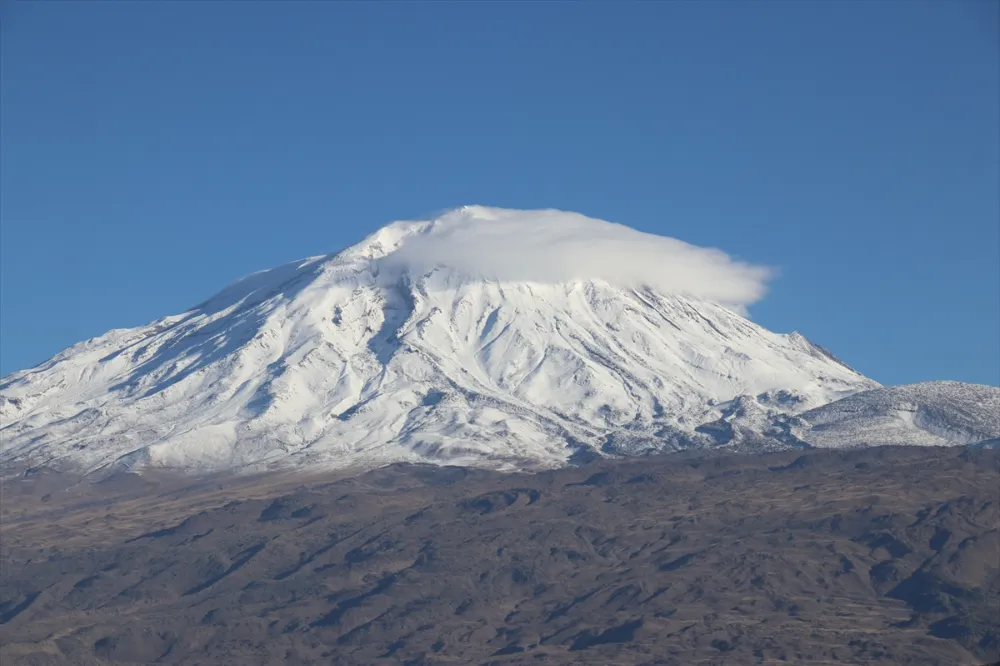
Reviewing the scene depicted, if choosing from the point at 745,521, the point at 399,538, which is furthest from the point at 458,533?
the point at 745,521

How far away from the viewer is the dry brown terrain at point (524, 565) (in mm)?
146750

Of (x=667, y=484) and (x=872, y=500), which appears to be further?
(x=667, y=484)

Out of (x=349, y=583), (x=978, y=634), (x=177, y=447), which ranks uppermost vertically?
(x=177, y=447)

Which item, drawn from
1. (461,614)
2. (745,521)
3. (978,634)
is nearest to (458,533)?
(461,614)

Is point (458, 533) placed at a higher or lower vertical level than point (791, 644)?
higher

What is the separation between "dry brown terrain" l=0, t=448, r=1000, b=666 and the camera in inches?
5778

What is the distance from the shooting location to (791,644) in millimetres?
141500

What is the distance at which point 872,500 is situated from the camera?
171250mm

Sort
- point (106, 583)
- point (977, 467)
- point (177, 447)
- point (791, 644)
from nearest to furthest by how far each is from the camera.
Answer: point (791, 644) < point (106, 583) < point (977, 467) < point (177, 447)

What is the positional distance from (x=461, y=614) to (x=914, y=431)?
2527 inches

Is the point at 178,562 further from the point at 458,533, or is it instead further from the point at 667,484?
the point at 667,484

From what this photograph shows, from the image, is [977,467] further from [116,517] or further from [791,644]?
[116,517]

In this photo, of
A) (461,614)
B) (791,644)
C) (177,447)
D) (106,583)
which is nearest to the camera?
(791,644)

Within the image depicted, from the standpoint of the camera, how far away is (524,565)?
16388 centimetres
